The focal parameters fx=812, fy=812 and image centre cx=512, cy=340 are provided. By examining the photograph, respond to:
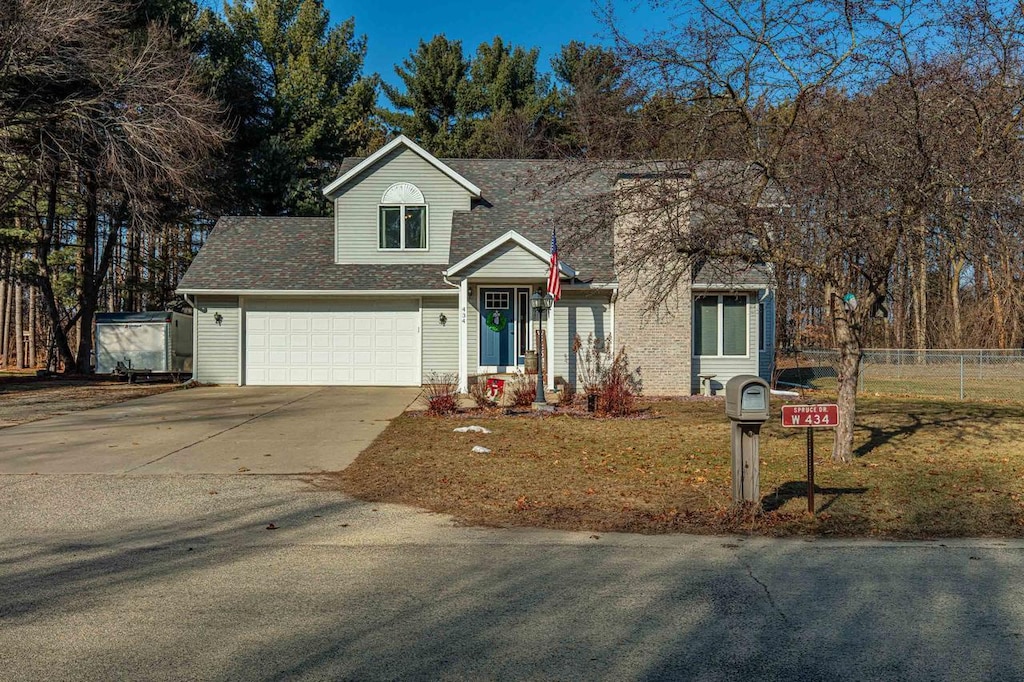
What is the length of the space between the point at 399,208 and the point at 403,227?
58cm

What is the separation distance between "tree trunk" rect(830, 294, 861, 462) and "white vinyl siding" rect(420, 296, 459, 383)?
42.9ft

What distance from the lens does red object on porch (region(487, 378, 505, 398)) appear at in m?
17.2

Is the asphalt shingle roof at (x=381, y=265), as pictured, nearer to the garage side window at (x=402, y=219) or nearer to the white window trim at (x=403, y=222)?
the white window trim at (x=403, y=222)

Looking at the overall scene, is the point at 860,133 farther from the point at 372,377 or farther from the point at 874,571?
the point at 372,377

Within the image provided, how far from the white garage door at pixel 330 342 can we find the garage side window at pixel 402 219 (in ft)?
7.07

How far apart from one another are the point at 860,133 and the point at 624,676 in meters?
7.60

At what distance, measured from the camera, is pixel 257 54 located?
36.3 m

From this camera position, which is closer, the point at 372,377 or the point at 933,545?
the point at 933,545

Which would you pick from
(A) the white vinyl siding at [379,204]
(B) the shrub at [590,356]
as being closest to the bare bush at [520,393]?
(B) the shrub at [590,356]

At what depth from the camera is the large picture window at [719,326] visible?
2077 cm

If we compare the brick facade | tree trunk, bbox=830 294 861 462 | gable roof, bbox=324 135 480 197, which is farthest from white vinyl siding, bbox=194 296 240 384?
tree trunk, bbox=830 294 861 462

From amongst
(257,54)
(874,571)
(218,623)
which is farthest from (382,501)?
(257,54)

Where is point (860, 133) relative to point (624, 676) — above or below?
above

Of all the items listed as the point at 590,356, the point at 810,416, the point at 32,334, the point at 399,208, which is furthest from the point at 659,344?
the point at 32,334
